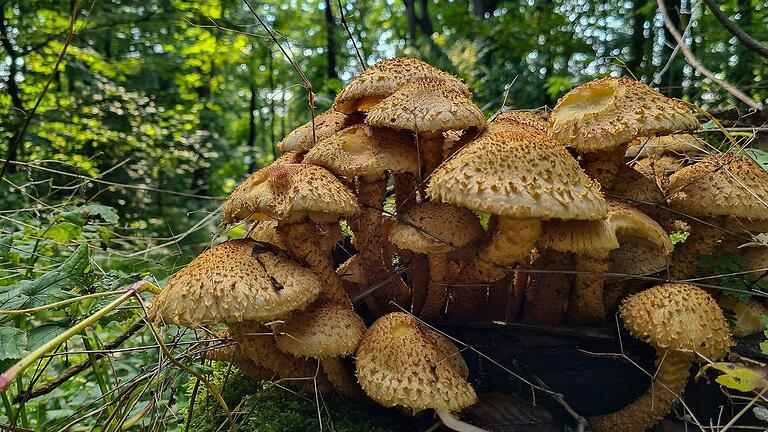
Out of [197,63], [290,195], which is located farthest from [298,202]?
[197,63]

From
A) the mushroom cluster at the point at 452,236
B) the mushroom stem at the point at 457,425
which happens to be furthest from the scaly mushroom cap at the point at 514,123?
the mushroom stem at the point at 457,425

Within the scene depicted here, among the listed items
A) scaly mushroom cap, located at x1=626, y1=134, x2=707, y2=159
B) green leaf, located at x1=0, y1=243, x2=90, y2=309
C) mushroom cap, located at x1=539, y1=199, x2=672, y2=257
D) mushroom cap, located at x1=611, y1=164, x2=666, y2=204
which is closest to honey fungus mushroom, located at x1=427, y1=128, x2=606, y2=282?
mushroom cap, located at x1=539, y1=199, x2=672, y2=257

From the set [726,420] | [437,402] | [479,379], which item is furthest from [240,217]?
[726,420]

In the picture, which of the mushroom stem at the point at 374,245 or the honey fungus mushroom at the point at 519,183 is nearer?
the honey fungus mushroom at the point at 519,183

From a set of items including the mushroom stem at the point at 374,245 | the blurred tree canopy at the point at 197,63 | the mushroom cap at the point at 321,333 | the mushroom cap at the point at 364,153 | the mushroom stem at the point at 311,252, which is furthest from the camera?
the blurred tree canopy at the point at 197,63

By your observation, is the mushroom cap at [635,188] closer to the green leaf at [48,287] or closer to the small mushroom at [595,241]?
the small mushroom at [595,241]

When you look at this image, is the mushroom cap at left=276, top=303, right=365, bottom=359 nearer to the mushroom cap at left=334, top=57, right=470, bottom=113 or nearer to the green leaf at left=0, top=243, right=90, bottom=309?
the green leaf at left=0, top=243, right=90, bottom=309

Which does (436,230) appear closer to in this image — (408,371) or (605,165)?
(408,371)
